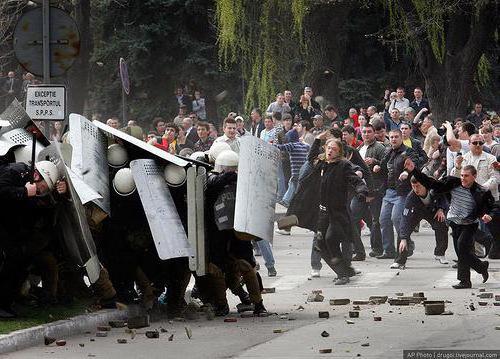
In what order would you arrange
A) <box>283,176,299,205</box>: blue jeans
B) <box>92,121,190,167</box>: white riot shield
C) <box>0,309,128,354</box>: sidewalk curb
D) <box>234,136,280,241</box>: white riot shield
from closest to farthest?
<box>0,309,128,354</box>: sidewalk curb < <box>234,136,280,241</box>: white riot shield < <box>92,121,190,167</box>: white riot shield < <box>283,176,299,205</box>: blue jeans

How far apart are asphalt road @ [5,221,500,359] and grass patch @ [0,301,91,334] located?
1.11 ft

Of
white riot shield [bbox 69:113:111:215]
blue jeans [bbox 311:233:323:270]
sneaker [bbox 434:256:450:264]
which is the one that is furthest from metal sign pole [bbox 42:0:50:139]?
sneaker [bbox 434:256:450:264]


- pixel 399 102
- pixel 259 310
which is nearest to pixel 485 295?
pixel 259 310

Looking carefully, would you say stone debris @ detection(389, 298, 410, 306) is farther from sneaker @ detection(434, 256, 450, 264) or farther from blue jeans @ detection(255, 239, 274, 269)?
sneaker @ detection(434, 256, 450, 264)

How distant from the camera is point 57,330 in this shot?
40.2ft

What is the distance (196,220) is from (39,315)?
161 cm

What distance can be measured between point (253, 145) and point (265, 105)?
20.8m

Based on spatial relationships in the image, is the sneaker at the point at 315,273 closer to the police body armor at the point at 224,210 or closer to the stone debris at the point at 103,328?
the police body armor at the point at 224,210

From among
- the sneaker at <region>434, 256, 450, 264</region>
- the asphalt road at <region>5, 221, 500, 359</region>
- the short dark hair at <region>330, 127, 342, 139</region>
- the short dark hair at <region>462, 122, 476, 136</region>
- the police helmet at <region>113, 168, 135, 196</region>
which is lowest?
the asphalt road at <region>5, 221, 500, 359</region>

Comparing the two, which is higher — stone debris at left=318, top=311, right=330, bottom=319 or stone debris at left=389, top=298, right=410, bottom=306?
stone debris at left=389, top=298, right=410, bottom=306

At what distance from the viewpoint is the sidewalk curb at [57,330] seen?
1135 centimetres

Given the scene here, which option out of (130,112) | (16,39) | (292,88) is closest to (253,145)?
(16,39)

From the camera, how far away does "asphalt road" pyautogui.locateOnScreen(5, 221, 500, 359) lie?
11.0 meters

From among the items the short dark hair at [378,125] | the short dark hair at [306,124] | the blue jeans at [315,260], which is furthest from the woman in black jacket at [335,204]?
the short dark hair at [306,124]
